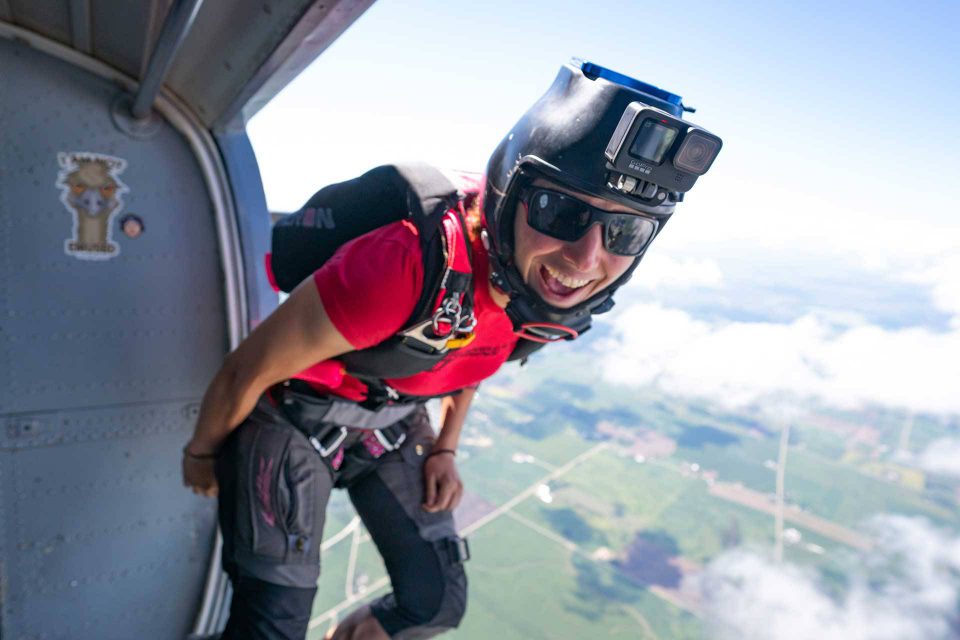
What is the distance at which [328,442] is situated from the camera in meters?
1.43

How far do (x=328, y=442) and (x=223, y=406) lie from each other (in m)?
0.31

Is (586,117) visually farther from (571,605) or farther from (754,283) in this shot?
(754,283)

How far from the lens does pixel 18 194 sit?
5.07 feet

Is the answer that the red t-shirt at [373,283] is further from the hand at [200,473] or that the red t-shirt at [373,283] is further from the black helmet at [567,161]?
the hand at [200,473]

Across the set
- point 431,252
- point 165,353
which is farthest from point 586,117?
point 165,353

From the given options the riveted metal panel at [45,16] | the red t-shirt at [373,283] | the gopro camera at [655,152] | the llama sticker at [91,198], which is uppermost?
the gopro camera at [655,152]

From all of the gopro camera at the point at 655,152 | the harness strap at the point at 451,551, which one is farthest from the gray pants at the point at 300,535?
the gopro camera at the point at 655,152

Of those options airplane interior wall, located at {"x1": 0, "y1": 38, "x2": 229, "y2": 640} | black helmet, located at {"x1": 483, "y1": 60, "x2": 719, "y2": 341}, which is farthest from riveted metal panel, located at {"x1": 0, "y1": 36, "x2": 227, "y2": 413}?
black helmet, located at {"x1": 483, "y1": 60, "x2": 719, "y2": 341}

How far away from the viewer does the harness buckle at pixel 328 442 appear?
1408mm

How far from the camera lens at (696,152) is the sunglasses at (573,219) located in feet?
0.39

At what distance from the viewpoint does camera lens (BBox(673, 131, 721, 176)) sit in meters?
0.95

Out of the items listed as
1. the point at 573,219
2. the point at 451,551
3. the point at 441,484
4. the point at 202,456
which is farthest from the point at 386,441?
the point at 573,219

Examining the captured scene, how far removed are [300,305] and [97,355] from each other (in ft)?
3.72

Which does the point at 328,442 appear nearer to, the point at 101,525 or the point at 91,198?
the point at 101,525
